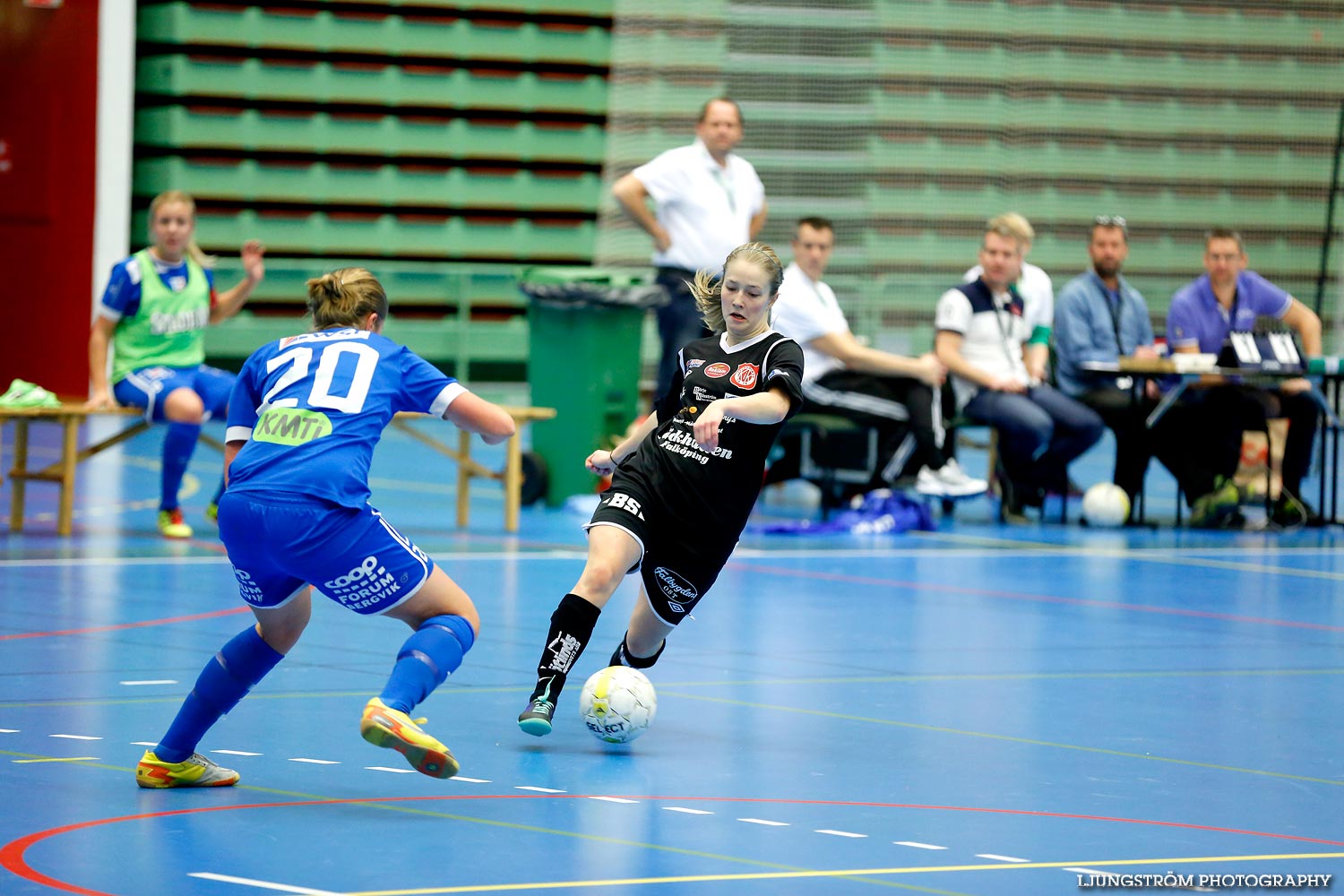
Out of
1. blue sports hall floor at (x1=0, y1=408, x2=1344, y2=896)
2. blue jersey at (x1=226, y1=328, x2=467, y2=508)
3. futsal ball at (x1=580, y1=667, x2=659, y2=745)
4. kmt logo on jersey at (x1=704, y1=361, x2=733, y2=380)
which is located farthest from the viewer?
kmt logo on jersey at (x1=704, y1=361, x2=733, y2=380)

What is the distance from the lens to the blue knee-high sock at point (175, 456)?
9.62m

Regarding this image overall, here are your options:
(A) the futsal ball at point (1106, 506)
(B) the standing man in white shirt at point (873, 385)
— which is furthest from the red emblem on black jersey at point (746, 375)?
(A) the futsal ball at point (1106, 506)

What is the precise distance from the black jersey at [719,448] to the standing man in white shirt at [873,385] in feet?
17.1

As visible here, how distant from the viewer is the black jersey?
5.32 m

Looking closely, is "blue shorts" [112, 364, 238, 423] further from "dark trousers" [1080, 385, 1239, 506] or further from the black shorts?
"dark trousers" [1080, 385, 1239, 506]

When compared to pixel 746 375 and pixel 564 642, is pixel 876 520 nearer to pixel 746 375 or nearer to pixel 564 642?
pixel 746 375

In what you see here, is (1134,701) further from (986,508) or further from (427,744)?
(986,508)

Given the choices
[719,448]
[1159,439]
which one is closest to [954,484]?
[1159,439]

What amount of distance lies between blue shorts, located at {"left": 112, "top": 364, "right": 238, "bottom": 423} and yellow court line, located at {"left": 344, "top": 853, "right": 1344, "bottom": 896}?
6335mm

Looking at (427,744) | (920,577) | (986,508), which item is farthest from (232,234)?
(427,744)

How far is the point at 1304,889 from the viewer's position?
11.9 feet

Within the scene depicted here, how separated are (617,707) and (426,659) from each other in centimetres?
71

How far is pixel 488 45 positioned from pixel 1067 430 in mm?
A: 9849

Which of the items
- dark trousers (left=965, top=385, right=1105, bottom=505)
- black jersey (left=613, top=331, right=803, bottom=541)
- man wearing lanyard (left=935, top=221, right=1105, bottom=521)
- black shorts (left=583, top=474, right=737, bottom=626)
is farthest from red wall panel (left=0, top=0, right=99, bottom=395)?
black shorts (left=583, top=474, right=737, bottom=626)
